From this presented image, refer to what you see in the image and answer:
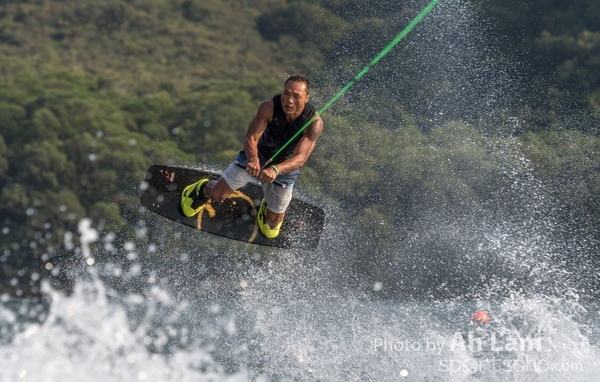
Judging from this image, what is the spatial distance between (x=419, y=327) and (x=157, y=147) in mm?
12111

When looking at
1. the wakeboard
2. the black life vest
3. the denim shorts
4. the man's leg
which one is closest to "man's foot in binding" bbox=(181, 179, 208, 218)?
the wakeboard

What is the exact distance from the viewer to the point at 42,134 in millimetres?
22312

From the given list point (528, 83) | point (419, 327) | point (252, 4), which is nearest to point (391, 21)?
point (528, 83)

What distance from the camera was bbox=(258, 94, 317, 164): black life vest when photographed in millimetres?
7992

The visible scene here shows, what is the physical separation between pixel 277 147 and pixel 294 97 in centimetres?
69

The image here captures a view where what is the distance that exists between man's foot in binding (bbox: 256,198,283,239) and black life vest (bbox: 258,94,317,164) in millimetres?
1043

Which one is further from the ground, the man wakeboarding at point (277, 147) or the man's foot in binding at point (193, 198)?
the man wakeboarding at point (277, 147)

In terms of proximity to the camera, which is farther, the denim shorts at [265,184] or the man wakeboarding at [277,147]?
the denim shorts at [265,184]

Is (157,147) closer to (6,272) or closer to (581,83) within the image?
(6,272)

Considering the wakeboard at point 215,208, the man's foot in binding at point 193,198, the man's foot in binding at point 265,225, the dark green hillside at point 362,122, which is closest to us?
the man's foot in binding at point 193,198

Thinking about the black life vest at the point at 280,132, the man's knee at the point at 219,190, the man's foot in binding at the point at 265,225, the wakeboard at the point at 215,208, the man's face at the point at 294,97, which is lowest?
the wakeboard at the point at 215,208

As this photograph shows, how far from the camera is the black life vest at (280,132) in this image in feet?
26.2

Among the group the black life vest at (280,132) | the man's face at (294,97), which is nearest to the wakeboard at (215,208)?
the black life vest at (280,132)

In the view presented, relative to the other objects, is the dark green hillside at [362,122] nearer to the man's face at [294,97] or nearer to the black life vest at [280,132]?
the black life vest at [280,132]
